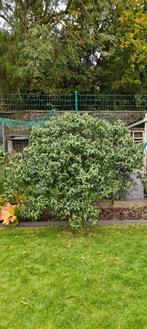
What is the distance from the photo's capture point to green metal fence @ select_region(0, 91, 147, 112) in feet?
31.5

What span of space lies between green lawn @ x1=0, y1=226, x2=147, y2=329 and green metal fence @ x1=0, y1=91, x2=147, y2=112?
560 cm

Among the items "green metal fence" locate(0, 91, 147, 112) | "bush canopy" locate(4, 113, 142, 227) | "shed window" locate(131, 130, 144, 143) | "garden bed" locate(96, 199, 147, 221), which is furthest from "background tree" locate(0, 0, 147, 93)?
"garden bed" locate(96, 199, 147, 221)

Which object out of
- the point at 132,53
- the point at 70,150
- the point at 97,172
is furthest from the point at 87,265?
the point at 132,53

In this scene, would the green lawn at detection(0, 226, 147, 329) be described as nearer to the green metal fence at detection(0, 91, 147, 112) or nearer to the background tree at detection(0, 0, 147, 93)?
the green metal fence at detection(0, 91, 147, 112)

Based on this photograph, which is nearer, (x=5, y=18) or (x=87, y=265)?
(x=87, y=265)

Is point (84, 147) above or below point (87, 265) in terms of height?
above

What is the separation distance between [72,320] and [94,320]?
0.17 m

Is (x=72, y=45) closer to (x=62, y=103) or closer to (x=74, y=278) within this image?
(x=62, y=103)

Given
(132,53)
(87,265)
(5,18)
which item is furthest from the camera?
(132,53)

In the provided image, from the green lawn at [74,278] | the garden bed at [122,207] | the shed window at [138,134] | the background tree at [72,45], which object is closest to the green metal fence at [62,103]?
the background tree at [72,45]

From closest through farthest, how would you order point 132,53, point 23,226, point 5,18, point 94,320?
point 94,320 < point 23,226 < point 5,18 < point 132,53

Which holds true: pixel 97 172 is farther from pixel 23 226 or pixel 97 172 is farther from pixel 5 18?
pixel 5 18

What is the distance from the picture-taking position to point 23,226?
15.0 ft

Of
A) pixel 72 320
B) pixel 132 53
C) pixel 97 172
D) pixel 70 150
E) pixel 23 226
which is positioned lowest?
pixel 72 320
